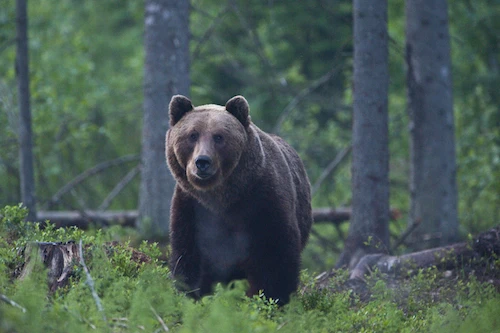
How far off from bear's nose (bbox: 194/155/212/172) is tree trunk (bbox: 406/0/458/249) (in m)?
5.41

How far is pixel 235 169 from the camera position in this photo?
20.5ft

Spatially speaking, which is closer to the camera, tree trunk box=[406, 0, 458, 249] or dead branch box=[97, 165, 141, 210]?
tree trunk box=[406, 0, 458, 249]

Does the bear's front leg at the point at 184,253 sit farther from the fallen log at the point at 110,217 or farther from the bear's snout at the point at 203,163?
the fallen log at the point at 110,217

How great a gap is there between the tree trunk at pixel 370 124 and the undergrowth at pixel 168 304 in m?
1.57

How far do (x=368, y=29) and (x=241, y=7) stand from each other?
25.6ft

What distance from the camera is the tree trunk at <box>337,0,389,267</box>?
8.62 meters

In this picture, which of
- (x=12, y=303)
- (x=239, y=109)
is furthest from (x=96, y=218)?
(x=12, y=303)

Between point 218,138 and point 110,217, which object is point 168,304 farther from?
point 110,217

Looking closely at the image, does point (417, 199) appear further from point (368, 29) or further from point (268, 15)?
point (268, 15)

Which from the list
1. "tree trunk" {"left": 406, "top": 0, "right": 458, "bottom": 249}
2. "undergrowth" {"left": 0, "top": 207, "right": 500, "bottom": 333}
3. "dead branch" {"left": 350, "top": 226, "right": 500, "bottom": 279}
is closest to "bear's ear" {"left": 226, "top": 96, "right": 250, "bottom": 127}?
"undergrowth" {"left": 0, "top": 207, "right": 500, "bottom": 333}

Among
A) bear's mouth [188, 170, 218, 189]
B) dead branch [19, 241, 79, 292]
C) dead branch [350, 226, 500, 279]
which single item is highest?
bear's mouth [188, 170, 218, 189]

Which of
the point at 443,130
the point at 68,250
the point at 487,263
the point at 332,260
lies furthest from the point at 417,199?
the point at 68,250

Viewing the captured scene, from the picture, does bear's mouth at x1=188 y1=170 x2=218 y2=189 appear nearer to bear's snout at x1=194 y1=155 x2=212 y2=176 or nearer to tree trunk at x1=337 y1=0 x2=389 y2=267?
bear's snout at x1=194 y1=155 x2=212 y2=176

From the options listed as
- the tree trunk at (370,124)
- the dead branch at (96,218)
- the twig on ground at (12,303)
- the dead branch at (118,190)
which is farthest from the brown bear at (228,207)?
the dead branch at (118,190)
